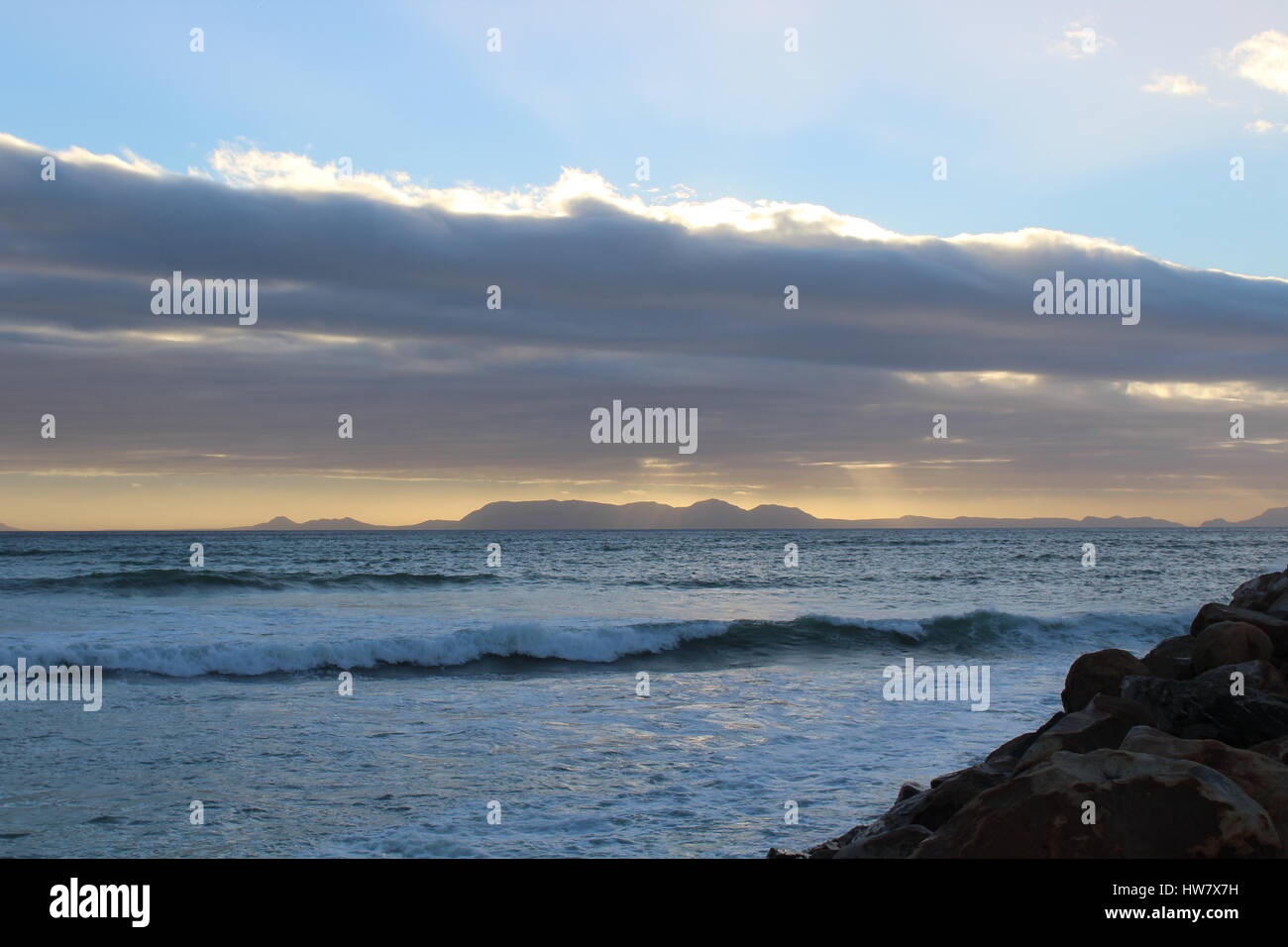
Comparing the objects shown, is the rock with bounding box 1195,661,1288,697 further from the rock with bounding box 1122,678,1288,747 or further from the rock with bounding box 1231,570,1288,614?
the rock with bounding box 1231,570,1288,614

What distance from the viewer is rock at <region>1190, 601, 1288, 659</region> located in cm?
1128

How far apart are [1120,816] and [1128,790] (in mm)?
186

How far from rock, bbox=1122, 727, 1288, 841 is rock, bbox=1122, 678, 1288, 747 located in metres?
2.00

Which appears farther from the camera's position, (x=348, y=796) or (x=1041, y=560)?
(x=1041, y=560)

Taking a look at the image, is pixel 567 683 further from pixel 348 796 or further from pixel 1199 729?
pixel 1199 729

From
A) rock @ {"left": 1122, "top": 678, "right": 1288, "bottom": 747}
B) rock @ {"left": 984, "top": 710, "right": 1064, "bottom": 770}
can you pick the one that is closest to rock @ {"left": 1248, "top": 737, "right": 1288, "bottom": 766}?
rock @ {"left": 1122, "top": 678, "right": 1288, "bottom": 747}

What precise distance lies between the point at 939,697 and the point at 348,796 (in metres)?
10.4

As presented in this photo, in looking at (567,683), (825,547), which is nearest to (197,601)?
(567,683)

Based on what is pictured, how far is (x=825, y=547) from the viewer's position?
272 feet

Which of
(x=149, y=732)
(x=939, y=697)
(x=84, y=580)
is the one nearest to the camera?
(x=149, y=732)

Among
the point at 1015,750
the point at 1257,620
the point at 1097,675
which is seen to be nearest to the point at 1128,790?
the point at 1015,750

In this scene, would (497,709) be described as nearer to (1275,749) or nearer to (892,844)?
(892,844)
